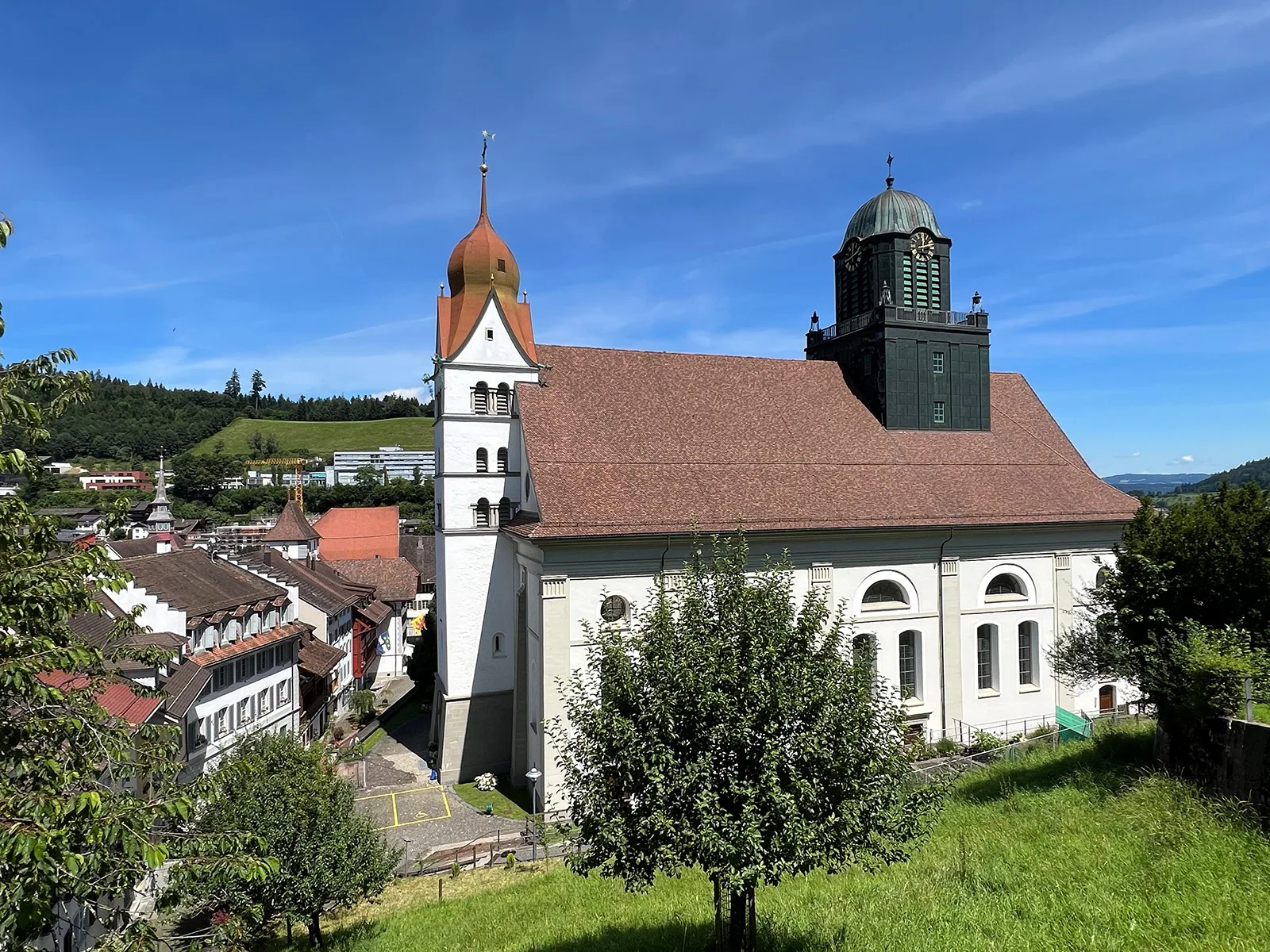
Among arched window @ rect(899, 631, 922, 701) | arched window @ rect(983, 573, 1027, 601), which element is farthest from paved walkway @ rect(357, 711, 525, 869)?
arched window @ rect(983, 573, 1027, 601)

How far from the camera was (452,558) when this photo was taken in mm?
29094

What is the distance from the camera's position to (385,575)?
206ft

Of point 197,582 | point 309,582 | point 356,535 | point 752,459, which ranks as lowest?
point 309,582

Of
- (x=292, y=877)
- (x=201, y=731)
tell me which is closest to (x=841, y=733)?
(x=292, y=877)

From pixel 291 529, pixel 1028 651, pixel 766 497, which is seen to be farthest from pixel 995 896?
pixel 291 529

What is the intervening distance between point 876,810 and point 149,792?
8.39 metres

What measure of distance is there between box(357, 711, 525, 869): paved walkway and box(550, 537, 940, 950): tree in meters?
14.1

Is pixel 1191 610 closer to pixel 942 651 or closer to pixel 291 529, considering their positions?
pixel 942 651

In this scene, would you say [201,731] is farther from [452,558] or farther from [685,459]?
[685,459]

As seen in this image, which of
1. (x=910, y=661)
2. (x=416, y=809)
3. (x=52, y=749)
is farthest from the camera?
(x=910, y=661)

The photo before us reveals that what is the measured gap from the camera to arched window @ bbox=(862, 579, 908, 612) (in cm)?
2780

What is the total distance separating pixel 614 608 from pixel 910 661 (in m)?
11.9

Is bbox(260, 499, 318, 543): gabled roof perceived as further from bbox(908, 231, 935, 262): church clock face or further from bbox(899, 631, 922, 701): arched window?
bbox(908, 231, 935, 262): church clock face

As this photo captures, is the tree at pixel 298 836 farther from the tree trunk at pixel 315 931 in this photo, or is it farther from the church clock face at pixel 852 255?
the church clock face at pixel 852 255
